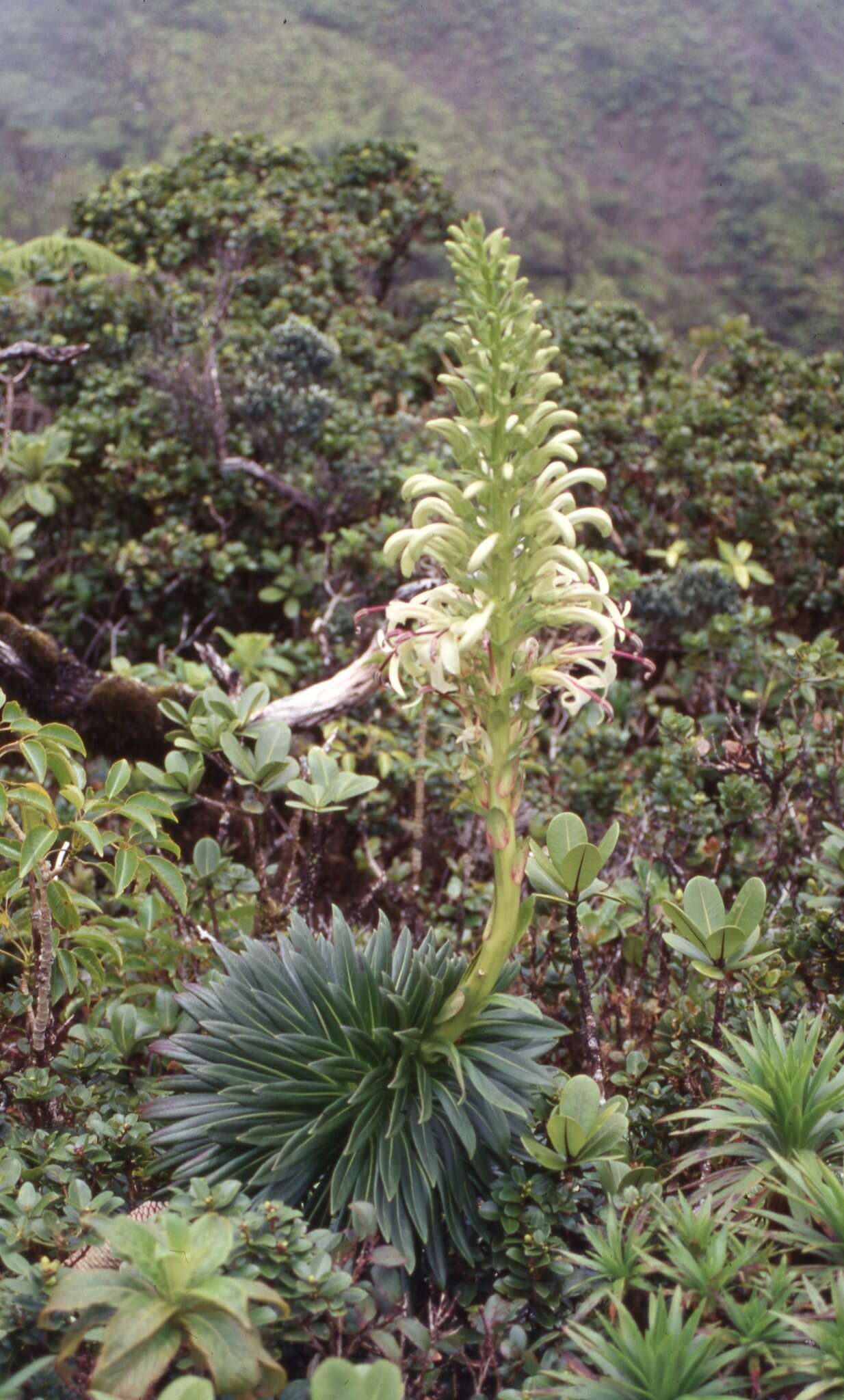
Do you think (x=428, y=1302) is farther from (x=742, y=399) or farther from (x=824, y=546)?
(x=742, y=399)

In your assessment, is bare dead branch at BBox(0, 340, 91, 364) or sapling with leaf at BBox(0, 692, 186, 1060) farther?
bare dead branch at BBox(0, 340, 91, 364)

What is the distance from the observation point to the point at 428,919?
11.4 feet

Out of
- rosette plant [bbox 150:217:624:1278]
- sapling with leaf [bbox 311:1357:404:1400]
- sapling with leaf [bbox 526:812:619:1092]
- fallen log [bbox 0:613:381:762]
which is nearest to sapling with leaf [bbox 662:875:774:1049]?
sapling with leaf [bbox 526:812:619:1092]

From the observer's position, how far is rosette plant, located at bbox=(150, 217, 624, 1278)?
1.73 metres

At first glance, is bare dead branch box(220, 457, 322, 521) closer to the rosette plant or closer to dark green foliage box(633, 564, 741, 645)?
dark green foliage box(633, 564, 741, 645)

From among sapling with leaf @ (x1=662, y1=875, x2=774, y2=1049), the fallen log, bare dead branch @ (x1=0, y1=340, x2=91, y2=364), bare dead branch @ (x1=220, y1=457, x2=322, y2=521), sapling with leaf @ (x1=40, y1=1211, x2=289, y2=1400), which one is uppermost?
bare dead branch @ (x1=0, y1=340, x2=91, y2=364)

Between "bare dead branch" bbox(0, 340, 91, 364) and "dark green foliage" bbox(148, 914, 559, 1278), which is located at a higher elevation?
"bare dead branch" bbox(0, 340, 91, 364)

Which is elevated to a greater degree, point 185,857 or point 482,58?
point 482,58

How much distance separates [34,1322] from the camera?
151 centimetres

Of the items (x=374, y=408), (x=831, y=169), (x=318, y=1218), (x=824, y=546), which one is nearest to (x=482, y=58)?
(x=831, y=169)

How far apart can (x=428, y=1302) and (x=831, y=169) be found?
16183 millimetres

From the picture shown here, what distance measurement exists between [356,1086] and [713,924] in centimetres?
80

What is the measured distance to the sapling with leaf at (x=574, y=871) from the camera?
214cm

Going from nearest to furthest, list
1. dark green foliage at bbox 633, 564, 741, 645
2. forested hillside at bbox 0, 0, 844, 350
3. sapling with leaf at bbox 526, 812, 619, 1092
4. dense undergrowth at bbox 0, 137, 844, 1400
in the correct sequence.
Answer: dense undergrowth at bbox 0, 137, 844, 1400 → sapling with leaf at bbox 526, 812, 619, 1092 → dark green foliage at bbox 633, 564, 741, 645 → forested hillside at bbox 0, 0, 844, 350
